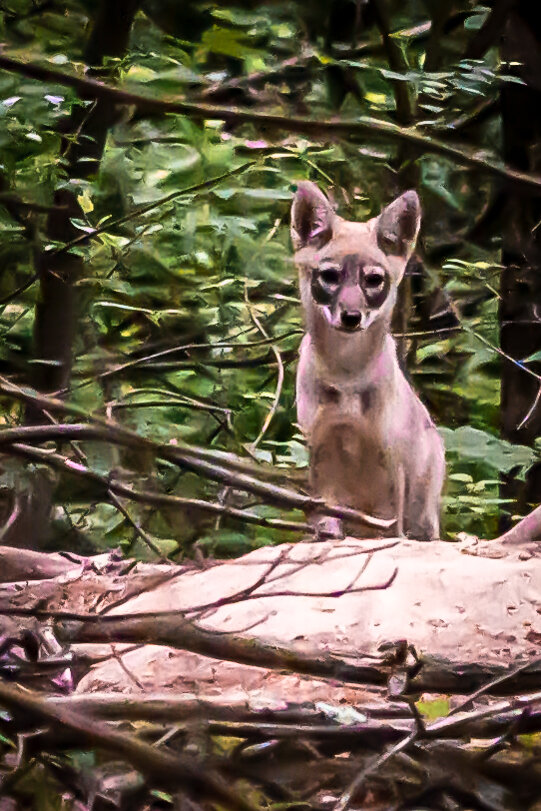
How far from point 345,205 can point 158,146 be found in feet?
0.90

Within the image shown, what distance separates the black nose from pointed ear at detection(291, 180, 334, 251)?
11cm

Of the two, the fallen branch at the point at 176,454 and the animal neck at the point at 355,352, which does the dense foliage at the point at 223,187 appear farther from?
the fallen branch at the point at 176,454

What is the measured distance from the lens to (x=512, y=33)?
1.40m

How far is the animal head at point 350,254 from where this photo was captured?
1414 millimetres

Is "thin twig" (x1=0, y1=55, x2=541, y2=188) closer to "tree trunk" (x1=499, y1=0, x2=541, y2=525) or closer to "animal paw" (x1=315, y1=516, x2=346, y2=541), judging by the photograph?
"tree trunk" (x1=499, y1=0, x2=541, y2=525)

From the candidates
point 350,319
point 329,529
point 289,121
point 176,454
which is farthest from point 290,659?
point 289,121

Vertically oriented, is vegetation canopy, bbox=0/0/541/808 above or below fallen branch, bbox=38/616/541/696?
above

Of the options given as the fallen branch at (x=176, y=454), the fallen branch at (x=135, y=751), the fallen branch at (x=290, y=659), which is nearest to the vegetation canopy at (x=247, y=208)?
the fallen branch at (x=290, y=659)

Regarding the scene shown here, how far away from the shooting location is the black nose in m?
1.44

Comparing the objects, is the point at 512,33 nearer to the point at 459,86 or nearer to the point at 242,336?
the point at 459,86

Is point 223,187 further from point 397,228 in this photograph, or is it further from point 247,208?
point 397,228

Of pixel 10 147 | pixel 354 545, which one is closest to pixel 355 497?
pixel 354 545

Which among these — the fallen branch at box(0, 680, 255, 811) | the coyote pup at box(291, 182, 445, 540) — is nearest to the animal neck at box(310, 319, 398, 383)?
the coyote pup at box(291, 182, 445, 540)

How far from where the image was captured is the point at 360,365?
1.59m
